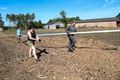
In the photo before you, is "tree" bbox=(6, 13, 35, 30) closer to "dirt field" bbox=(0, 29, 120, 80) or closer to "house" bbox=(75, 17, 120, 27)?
"house" bbox=(75, 17, 120, 27)

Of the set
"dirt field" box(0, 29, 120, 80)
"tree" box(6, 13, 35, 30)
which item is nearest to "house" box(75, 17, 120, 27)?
"tree" box(6, 13, 35, 30)

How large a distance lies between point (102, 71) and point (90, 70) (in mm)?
452

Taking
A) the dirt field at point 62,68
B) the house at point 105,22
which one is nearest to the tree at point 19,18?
the house at point 105,22

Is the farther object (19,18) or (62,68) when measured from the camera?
(19,18)

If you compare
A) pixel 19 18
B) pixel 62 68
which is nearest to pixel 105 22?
pixel 19 18

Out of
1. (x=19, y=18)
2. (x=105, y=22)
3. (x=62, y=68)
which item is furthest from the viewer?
(x=19, y=18)

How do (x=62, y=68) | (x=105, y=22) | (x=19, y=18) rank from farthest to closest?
(x=19, y=18), (x=105, y=22), (x=62, y=68)

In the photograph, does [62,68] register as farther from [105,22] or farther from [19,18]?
[19,18]

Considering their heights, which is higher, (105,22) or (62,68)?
(105,22)

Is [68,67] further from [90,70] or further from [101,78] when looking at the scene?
[101,78]

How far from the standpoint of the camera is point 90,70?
8094 mm

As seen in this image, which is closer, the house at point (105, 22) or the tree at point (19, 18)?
the house at point (105, 22)

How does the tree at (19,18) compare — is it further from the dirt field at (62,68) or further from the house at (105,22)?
the dirt field at (62,68)

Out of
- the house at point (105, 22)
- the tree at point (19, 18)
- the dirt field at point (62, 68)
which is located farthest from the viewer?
the tree at point (19, 18)
